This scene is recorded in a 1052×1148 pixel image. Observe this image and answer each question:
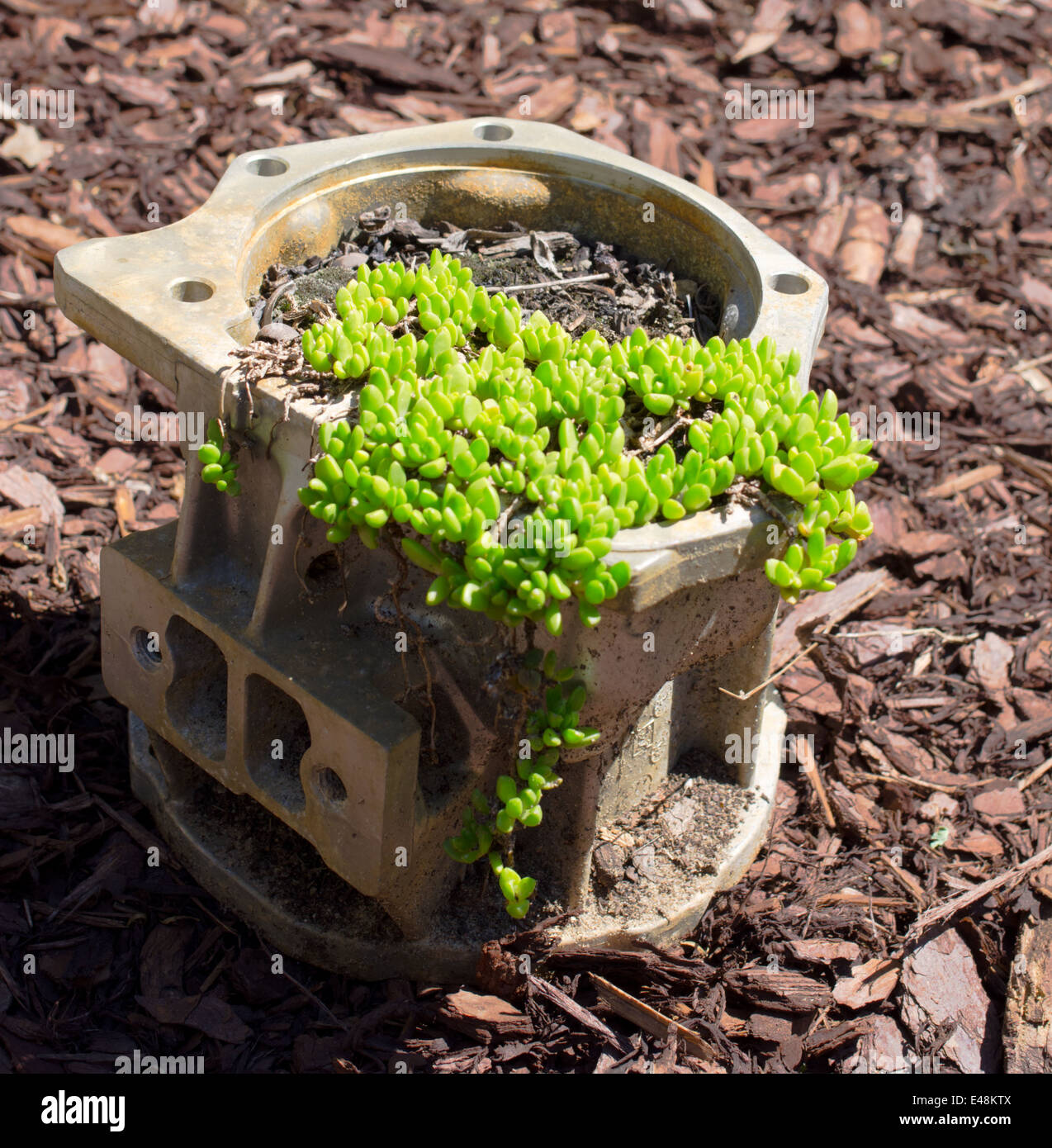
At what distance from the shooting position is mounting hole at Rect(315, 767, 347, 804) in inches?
126

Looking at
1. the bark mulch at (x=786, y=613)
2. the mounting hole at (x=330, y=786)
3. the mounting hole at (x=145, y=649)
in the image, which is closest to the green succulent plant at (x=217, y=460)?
the mounting hole at (x=145, y=649)

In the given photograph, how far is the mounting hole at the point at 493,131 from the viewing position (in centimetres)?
400

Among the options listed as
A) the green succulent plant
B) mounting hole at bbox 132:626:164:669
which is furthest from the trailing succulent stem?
mounting hole at bbox 132:626:164:669

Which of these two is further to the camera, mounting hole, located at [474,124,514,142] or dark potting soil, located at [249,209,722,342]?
mounting hole, located at [474,124,514,142]

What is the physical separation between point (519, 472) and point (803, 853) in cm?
179

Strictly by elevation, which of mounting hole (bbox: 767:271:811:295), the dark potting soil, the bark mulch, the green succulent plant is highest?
mounting hole (bbox: 767:271:811:295)

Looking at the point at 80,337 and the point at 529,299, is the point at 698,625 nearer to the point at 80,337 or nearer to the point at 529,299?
the point at 529,299

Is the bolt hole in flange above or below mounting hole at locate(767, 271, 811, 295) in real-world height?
above

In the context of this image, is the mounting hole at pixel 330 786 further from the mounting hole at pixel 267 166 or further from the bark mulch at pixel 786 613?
the mounting hole at pixel 267 166

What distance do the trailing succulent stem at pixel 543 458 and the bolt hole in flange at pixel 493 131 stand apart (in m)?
1.03

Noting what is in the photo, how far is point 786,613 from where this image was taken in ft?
14.7

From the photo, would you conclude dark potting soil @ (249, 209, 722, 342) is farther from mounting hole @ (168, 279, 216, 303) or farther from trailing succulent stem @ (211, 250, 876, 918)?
trailing succulent stem @ (211, 250, 876, 918)

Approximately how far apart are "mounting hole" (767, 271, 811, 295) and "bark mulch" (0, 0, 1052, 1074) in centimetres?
111

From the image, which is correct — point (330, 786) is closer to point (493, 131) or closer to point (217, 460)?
point (217, 460)
